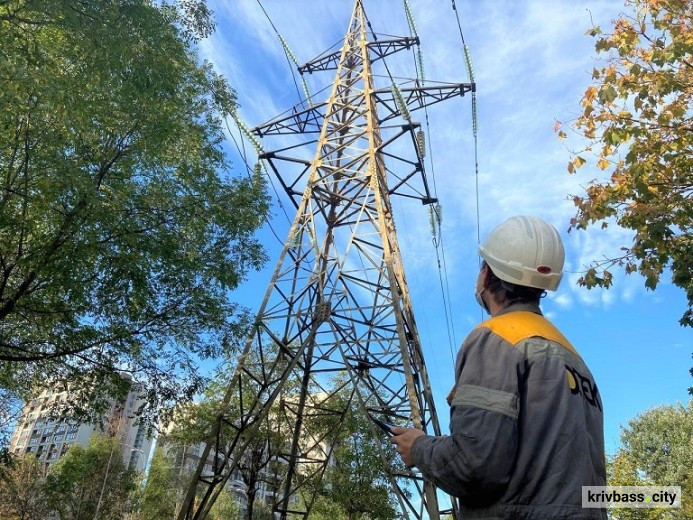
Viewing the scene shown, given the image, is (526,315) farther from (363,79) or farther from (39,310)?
(363,79)

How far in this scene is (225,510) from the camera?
118ft

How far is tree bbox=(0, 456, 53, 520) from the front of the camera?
21625mm

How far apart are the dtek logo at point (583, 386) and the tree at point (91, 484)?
2566 cm

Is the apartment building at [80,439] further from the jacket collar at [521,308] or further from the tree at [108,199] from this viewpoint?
the jacket collar at [521,308]

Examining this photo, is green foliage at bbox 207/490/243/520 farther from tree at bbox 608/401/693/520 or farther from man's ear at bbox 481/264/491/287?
Result: man's ear at bbox 481/264/491/287

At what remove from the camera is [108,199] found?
6.49 m

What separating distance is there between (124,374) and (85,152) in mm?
3413

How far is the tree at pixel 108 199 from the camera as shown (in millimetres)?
5629

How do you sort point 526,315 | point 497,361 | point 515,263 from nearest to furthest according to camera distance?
point 497,361 < point 526,315 < point 515,263

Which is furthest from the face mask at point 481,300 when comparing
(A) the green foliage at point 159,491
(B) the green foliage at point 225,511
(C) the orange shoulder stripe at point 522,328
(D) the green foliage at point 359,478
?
(B) the green foliage at point 225,511

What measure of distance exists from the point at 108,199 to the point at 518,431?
622 cm

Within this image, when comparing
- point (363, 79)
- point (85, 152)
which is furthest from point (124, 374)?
point (363, 79)

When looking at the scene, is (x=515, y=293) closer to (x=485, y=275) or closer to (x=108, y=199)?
(x=485, y=275)

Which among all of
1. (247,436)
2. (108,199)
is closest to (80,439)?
(247,436)
